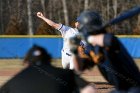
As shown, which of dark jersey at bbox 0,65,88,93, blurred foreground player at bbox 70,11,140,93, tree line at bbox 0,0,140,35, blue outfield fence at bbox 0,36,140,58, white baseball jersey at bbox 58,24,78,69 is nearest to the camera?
dark jersey at bbox 0,65,88,93

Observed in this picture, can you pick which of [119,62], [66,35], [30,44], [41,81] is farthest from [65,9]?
[41,81]

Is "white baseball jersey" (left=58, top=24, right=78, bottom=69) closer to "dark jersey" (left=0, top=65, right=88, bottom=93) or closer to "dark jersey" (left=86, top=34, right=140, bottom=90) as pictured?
"dark jersey" (left=86, top=34, right=140, bottom=90)

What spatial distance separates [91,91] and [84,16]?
39.2 inches

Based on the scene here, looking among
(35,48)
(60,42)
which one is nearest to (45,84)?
(35,48)

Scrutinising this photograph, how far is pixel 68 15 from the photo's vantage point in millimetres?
43375

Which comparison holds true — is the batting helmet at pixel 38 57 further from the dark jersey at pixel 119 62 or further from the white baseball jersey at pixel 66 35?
the white baseball jersey at pixel 66 35

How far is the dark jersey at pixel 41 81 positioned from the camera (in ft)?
14.1

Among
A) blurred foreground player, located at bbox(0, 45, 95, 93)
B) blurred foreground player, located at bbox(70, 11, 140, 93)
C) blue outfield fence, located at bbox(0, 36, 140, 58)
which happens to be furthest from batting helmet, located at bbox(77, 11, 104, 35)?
blue outfield fence, located at bbox(0, 36, 140, 58)

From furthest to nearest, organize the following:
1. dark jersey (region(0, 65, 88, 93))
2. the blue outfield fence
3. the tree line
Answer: the tree line → the blue outfield fence → dark jersey (region(0, 65, 88, 93))

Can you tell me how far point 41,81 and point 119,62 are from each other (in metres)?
0.88

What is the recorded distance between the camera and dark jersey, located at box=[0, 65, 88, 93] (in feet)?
14.1

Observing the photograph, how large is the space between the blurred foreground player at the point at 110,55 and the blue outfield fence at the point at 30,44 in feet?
62.8

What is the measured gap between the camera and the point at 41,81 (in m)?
4.30

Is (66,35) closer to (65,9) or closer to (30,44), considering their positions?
(30,44)
